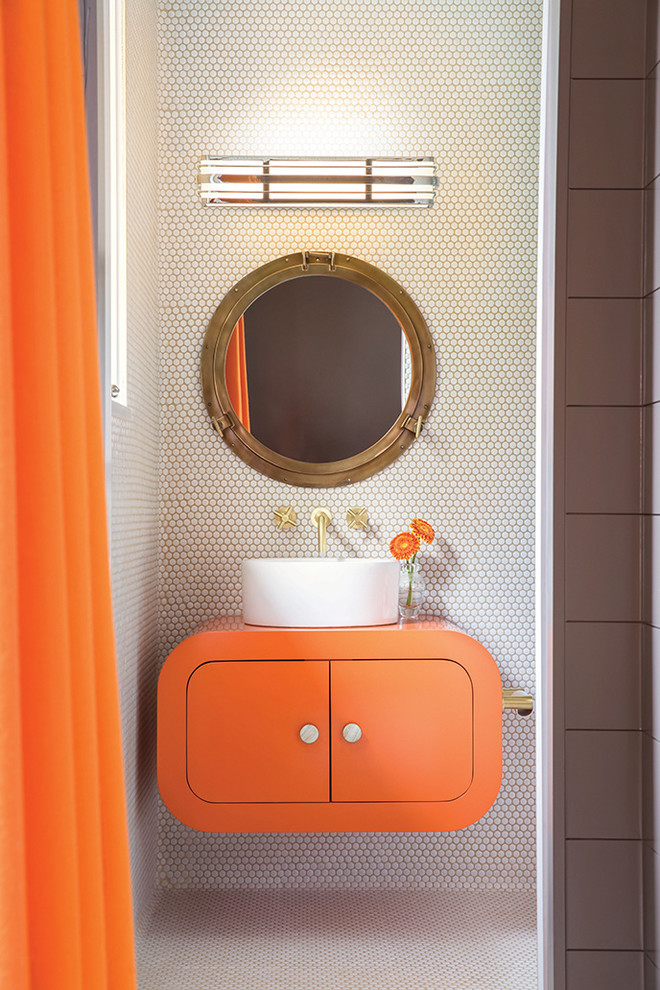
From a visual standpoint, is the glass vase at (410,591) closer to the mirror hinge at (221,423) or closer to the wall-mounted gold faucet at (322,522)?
the wall-mounted gold faucet at (322,522)

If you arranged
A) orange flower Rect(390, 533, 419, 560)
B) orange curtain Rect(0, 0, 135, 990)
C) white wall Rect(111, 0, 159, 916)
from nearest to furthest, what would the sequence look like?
1. orange curtain Rect(0, 0, 135, 990)
2. white wall Rect(111, 0, 159, 916)
3. orange flower Rect(390, 533, 419, 560)

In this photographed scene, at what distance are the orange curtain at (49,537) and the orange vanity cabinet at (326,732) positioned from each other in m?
0.97

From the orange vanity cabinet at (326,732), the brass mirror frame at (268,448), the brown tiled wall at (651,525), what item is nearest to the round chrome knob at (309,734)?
the orange vanity cabinet at (326,732)

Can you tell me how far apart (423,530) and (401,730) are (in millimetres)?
557

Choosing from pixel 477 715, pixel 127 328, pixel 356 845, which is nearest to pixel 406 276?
pixel 127 328

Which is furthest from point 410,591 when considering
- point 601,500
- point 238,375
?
point 601,500

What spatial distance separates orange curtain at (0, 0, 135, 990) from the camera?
2.33 ft

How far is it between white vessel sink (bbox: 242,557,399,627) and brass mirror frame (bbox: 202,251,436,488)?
0.40 m

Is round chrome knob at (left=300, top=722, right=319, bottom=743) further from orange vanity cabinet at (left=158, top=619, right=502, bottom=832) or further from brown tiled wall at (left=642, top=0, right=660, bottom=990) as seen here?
brown tiled wall at (left=642, top=0, right=660, bottom=990)

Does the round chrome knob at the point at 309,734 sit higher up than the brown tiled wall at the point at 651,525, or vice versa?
the brown tiled wall at the point at 651,525

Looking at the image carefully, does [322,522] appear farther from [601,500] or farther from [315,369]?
[601,500]

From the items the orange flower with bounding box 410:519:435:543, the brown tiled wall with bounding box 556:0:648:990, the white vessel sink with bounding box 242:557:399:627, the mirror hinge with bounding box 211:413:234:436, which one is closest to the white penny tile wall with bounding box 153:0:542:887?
the mirror hinge with bounding box 211:413:234:436

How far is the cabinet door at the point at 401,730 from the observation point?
1.93m

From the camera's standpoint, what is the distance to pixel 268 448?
2.34 metres
